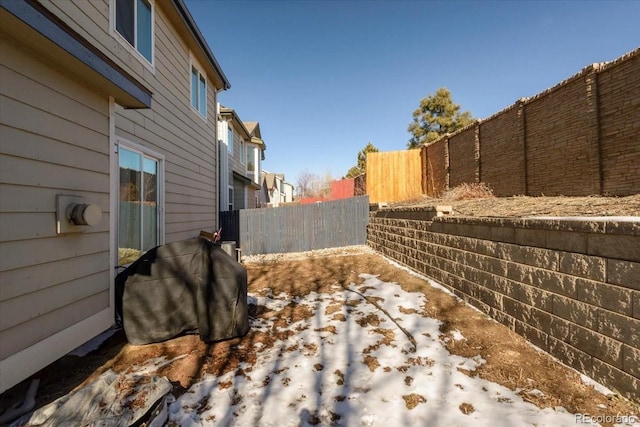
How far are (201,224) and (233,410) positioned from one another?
6.09 meters

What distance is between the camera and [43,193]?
2.77 meters

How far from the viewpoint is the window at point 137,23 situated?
14.7 ft

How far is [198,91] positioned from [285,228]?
5.43 metres

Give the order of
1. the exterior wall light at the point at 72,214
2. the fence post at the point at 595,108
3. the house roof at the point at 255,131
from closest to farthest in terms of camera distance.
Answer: the exterior wall light at the point at 72,214 < the fence post at the point at 595,108 < the house roof at the point at 255,131

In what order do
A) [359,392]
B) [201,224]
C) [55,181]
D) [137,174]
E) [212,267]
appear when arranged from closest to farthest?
[359,392]
[55,181]
[212,267]
[137,174]
[201,224]

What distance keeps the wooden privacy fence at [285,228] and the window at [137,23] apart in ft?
21.6

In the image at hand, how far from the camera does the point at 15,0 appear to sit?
2207 millimetres

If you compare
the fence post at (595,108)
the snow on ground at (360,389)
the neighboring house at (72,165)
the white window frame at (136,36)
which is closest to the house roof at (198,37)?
the neighboring house at (72,165)

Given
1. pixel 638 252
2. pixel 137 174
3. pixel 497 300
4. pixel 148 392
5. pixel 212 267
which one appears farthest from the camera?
pixel 137 174

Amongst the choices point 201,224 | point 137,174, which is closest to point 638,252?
point 137,174

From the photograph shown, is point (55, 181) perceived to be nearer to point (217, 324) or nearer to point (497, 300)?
point (217, 324)

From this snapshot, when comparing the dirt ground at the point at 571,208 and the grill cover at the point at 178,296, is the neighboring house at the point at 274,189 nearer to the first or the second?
the dirt ground at the point at 571,208

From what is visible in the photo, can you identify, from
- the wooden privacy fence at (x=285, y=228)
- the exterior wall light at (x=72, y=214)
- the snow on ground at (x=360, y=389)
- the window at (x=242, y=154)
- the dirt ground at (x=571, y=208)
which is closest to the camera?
the snow on ground at (x=360, y=389)

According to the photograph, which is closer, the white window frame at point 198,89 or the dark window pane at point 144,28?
the dark window pane at point 144,28
